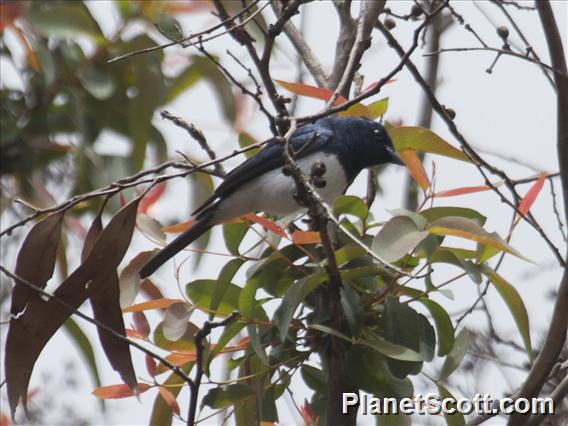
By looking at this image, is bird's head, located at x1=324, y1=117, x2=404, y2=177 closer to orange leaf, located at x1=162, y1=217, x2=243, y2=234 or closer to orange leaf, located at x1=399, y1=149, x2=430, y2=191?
orange leaf, located at x1=399, y1=149, x2=430, y2=191

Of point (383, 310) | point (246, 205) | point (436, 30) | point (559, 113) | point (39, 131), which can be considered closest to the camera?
point (559, 113)

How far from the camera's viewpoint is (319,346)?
2617 mm

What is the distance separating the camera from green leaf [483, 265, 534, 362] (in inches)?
99.8

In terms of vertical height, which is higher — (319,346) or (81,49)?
(81,49)

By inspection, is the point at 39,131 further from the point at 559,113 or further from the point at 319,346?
the point at 559,113

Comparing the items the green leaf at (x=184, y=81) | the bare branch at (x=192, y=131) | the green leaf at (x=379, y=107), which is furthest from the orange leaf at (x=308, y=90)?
the green leaf at (x=184, y=81)

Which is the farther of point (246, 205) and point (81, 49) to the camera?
point (81, 49)

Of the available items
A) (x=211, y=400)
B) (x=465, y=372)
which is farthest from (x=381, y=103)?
(x=465, y=372)

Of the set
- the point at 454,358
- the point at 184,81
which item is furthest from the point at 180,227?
the point at 184,81

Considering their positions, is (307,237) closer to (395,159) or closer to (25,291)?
(25,291)

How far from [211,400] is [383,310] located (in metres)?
0.49

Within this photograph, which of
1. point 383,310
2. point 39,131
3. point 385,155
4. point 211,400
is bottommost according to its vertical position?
point 211,400

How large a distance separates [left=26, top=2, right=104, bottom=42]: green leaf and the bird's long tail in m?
1.15

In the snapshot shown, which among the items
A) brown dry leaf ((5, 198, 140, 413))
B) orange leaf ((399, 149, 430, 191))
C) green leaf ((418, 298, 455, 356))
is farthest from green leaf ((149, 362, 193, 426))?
orange leaf ((399, 149, 430, 191))
